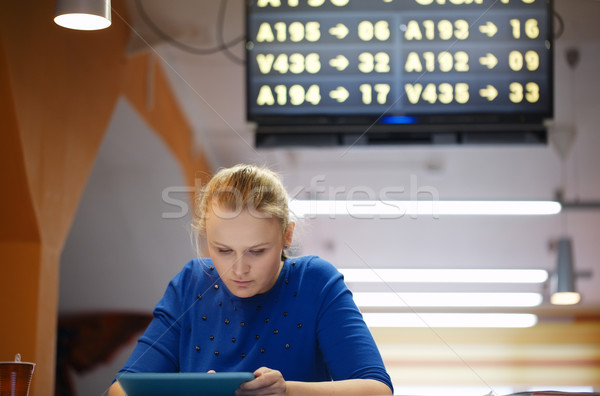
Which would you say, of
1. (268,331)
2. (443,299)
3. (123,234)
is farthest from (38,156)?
(443,299)

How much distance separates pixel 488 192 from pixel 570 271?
202 cm

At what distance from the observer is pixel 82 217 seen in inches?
169

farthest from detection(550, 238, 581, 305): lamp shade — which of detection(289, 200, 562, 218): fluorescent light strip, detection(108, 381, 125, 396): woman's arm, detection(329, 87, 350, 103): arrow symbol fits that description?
detection(108, 381, 125, 396): woman's arm

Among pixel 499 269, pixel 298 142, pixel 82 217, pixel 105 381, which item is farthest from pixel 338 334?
pixel 499 269

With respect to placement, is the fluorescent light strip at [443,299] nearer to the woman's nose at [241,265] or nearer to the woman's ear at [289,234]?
the woman's ear at [289,234]

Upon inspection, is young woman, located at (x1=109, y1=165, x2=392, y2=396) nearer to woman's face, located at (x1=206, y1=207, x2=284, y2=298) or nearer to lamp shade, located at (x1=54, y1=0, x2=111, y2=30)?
woman's face, located at (x1=206, y1=207, x2=284, y2=298)

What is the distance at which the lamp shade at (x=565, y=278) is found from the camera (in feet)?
19.9

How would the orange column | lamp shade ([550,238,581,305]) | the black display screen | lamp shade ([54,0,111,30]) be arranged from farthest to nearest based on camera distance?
lamp shade ([550,238,581,305]), the orange column, the black display screen, lamp shade ([54,0,111,30])

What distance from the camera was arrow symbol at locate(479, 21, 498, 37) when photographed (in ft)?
8.95

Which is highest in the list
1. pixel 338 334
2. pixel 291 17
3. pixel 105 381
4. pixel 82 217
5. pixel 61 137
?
pixel 291 17

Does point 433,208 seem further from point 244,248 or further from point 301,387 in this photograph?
point 301,387

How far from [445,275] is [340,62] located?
23.3 feet

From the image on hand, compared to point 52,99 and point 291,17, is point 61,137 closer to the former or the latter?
point 52,99

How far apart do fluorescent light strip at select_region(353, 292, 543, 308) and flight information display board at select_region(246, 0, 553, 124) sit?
24.4ft
